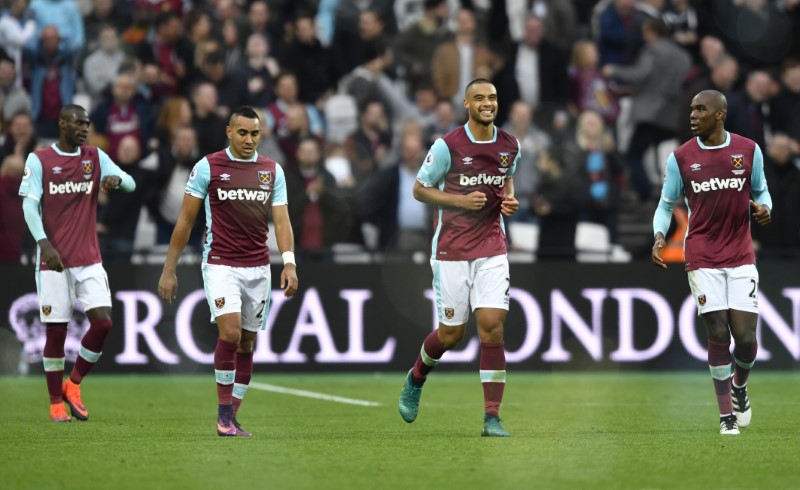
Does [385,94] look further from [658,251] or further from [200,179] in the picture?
[658,251]

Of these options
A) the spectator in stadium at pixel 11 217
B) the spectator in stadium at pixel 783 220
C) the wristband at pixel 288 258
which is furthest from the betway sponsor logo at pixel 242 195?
the spectator in stadium at pixel 783 220

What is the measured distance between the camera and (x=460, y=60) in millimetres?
20141

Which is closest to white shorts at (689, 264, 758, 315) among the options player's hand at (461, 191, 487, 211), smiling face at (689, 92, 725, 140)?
smiling face at (689, 92, 725, 140)

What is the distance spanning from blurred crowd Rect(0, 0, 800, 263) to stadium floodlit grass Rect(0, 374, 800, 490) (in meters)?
2.60

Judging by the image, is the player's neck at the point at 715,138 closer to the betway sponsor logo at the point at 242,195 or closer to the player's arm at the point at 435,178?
the player's arm at the point at 435,178

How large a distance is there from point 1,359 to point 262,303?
7099 mm

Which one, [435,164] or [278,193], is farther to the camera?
[278,193]

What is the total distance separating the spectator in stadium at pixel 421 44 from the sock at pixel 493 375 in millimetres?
10264

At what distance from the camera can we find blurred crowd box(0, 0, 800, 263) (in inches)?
704

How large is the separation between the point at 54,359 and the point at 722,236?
18.1ft

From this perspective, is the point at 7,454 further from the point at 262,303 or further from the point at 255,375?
the point at 255,375

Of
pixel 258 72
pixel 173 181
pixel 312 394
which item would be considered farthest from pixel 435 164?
pixel 258 72

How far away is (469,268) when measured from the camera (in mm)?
10672

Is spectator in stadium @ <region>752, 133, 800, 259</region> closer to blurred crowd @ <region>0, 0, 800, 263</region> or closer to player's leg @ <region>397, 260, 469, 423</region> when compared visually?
blurred crowd @ <region>0, 0, 800, 263</region>
